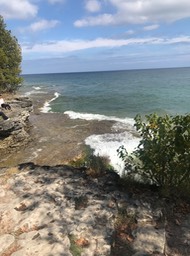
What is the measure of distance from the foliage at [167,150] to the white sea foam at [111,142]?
31.0 ft

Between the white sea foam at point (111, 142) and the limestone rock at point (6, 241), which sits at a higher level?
the limestone rock at point (6, 241)

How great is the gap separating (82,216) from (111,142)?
14.2 metres

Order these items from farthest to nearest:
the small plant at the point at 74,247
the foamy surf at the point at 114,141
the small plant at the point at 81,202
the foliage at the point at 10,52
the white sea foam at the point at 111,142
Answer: the foliage at the point at 10,52, the white sea foam at the point at 111,142, the foamy surf at the point at 114,141, the small plant at the point at 81,202, the small plant at the point at 74,247

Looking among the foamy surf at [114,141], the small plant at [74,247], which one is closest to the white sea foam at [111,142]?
the foamy surf at [114,141]

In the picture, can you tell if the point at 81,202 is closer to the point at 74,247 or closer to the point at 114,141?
the point at 74,247

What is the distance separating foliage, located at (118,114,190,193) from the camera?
21.6ft

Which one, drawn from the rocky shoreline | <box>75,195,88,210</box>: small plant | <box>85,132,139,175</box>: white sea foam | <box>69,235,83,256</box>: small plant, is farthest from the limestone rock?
<box>85,132,139,175</box>: white sea foam

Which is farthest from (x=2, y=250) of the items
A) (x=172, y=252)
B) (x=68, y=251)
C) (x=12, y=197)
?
(x=172, y=252)

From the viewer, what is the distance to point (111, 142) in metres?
20.2

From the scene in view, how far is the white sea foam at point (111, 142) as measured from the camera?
18031 millimetres

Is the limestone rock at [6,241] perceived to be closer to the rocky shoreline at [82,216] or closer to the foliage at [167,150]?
the rocky shoreline at [82,216]

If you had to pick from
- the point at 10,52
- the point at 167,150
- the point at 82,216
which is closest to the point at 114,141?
the point at 167,150

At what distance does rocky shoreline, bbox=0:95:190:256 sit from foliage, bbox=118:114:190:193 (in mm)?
540

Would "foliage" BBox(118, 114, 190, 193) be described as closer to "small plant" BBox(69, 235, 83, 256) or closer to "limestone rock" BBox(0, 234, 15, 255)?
"small plant" BBox(69, 235, 83, 256)
